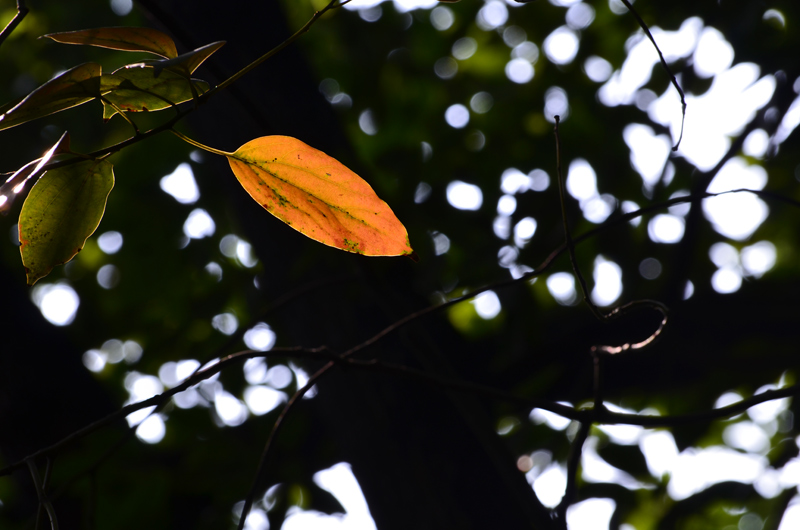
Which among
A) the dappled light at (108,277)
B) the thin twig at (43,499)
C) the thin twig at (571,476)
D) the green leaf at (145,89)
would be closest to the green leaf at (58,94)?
the green leaf at (145,89)

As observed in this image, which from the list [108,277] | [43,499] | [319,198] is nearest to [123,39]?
[319,198]

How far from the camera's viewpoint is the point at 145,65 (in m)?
0.27

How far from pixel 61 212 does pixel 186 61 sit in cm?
14

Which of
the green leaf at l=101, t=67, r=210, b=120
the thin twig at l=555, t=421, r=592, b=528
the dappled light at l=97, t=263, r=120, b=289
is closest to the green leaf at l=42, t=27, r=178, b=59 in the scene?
the green leaf at l=101, t=67, r=210, b=120

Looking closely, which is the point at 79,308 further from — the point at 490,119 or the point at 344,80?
the point at 490,119

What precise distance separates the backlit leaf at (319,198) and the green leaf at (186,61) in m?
0.06

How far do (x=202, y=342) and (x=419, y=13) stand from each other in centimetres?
101

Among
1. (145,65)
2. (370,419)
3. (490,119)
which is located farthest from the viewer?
(490,119)

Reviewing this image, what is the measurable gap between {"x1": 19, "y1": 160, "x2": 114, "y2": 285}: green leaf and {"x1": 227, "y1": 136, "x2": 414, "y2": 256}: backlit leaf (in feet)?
0.29

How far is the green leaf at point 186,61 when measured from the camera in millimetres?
258

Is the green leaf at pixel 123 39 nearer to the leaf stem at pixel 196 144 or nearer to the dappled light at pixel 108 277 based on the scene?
the leaf stem at pixel 196 144

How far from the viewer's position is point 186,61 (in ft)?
0.90

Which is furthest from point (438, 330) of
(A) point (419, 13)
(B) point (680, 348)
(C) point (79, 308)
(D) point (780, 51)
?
(C) point (79, 308)

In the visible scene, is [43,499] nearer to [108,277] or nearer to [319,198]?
[319,198]
